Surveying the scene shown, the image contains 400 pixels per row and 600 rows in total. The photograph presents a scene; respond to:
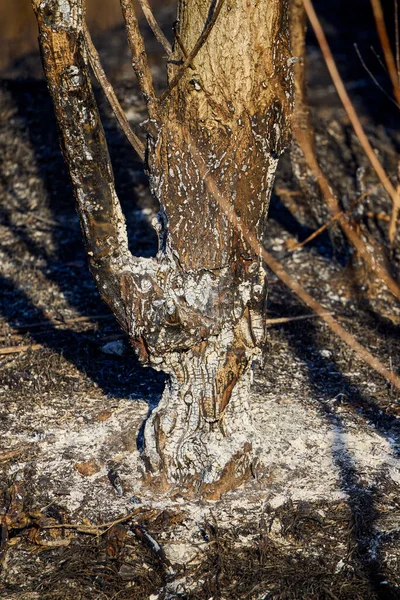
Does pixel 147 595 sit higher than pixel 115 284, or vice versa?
pixel 115 284

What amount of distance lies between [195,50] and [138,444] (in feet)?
5.65

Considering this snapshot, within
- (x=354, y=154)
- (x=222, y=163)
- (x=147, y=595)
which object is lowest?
(x=147, y=595)

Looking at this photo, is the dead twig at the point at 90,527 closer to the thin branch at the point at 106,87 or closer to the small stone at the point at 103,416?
the small stone at the point at 103,416

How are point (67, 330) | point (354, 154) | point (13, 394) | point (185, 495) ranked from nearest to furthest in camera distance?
1. point (185, 495)
2. point (13, 394)
3. point (67, 330)
4. point (354, 154)

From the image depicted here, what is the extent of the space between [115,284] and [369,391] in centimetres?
168

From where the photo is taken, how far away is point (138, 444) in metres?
3.11

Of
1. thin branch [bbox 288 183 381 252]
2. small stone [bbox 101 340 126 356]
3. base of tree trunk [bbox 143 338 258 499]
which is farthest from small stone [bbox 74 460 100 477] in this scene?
thin branch [bbox 288 183 381 252]

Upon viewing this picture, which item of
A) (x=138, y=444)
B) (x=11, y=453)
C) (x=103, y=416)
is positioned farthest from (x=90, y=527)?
(x=103, y=416)

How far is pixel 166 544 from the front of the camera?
2596mm

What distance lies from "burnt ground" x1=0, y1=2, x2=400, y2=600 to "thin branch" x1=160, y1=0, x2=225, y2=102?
5.21 feet

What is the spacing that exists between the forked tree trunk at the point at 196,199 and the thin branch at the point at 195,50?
2 centimetres

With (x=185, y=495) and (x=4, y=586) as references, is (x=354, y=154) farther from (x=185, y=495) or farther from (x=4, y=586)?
(x=4, y=586)

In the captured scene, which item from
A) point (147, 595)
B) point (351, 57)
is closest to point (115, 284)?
point (147, 595)

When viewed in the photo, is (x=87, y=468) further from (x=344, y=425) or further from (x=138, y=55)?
(x=138, y=55)
